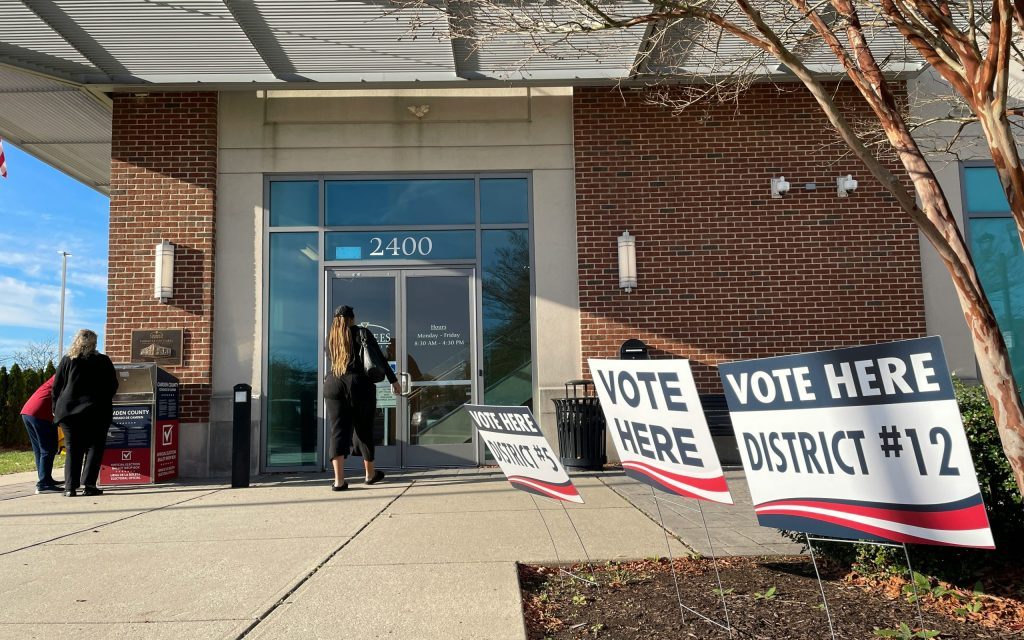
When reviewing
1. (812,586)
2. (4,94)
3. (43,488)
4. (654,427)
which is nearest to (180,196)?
(4,94)

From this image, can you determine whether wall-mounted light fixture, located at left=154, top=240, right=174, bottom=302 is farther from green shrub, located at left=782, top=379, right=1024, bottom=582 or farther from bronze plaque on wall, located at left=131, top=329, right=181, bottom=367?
green shrub, located at left=782, top=379, right=1024, bottom=582

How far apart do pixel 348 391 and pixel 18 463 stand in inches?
370

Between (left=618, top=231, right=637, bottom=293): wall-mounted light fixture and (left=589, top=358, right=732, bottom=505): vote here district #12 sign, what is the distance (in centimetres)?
582

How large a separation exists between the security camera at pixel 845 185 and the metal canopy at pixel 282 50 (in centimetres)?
143

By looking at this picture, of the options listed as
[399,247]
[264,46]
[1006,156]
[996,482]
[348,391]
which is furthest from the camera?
[399,247]

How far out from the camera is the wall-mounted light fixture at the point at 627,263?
30.6 feet

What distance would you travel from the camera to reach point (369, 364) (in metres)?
7.44

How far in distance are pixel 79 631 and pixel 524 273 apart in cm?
711

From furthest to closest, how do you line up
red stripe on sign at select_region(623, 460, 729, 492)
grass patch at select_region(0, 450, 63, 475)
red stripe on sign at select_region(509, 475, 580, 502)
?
grass patch at select_region(0, 450, 63, 475) < red stripe on sign at select_region(509, 475, 580, 502) < red stripe on sign at select_region(623, 460, 729, 492)

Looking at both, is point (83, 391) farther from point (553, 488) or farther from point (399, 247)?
point (553, 488)

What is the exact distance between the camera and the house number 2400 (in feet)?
31.6

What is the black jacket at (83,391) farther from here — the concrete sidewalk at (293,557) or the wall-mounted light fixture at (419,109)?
the wall-mounted light fixture at (419,109)

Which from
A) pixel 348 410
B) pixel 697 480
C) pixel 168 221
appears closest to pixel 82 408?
pixel 348 410

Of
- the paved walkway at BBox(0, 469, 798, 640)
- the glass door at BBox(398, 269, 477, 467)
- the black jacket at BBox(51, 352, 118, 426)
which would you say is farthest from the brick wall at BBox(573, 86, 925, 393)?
the black jacket at BBox(51, 352, 118, 426)
